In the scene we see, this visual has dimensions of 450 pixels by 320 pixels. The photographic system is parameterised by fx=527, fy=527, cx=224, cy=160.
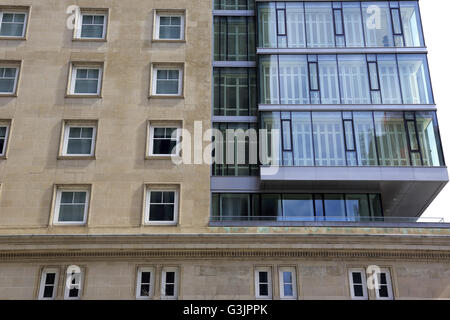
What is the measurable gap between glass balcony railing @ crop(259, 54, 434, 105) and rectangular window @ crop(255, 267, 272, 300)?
804 cm

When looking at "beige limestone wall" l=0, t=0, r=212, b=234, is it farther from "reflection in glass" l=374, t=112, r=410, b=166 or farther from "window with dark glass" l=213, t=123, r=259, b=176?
"reflection in glass" l=374, t=112, r=410, b=166

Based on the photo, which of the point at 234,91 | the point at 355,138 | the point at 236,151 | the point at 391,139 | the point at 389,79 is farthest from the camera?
the point at 234,91

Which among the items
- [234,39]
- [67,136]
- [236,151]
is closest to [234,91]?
[234,39]

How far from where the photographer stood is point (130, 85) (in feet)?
83.4

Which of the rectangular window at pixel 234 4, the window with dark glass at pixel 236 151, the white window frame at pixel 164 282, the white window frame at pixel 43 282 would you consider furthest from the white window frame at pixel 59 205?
the rectangular window at pixel 234 4

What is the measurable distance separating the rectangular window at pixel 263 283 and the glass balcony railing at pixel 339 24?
11.2 metres

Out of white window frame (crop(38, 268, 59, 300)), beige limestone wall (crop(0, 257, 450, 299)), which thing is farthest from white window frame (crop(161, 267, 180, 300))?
white window frame (crop(38, 268, 59, 300))

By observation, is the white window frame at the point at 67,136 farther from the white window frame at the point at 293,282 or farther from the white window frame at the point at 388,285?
the white window frame at the point at 388,285

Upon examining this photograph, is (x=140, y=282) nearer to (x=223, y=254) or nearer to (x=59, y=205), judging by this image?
(x=223, y=254)

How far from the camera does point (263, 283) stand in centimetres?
2178

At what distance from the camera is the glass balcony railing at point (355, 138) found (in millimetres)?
23766

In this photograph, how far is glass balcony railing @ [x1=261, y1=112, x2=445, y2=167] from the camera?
78.0 feet

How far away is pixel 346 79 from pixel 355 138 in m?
3.10
